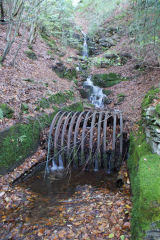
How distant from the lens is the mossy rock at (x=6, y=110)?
6.50 metres

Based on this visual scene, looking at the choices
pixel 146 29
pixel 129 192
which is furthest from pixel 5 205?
pixel 146 29

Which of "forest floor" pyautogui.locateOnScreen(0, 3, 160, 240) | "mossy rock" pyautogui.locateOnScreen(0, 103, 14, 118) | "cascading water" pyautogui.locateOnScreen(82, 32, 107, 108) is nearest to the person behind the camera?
"forest floor" pyautogui.locateOnScreen(0, 3, 160, 240)

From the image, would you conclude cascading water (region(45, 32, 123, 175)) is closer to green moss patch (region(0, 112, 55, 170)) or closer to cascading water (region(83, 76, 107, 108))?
green moss patch (region(0, 112, 55, 170))

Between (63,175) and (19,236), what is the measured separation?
8.58ft

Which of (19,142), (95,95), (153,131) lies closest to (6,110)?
(19,142)

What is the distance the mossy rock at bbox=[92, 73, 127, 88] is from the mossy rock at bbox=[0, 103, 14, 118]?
8.64 metres

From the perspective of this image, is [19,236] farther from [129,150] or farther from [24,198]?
[129,150]

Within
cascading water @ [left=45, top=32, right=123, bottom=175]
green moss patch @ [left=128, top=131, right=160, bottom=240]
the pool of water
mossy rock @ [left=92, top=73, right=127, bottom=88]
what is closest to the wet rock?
green moss patch @ [left=128, top=131, right=160, bottom=240]

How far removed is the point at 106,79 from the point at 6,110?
9.42 m

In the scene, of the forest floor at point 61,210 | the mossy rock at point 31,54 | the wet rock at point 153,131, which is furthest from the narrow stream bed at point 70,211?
the mossy rock at point 31,54

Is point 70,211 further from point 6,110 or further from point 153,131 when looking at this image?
point 6,110

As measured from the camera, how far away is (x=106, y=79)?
14.2 metres

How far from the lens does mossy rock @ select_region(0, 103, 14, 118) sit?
6.50 m

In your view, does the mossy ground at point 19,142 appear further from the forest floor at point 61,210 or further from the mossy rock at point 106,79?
the mossy rock at point 106,79
